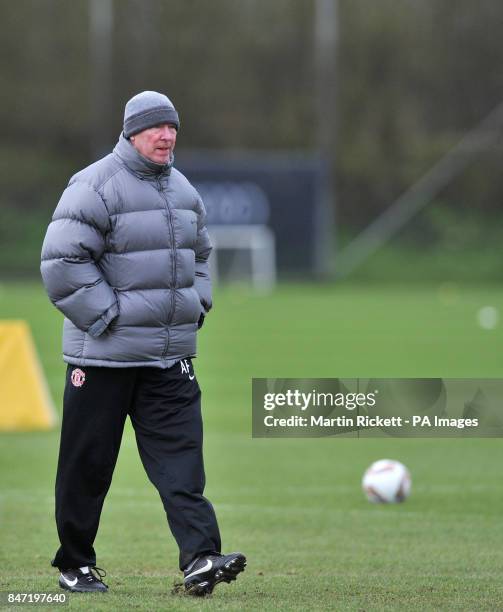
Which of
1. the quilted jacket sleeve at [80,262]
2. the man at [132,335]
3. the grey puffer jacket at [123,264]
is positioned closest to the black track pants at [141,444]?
the man at [132,335]

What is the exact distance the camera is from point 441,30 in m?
40.1

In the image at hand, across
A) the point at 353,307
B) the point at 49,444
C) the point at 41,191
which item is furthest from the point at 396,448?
the point at 41,191

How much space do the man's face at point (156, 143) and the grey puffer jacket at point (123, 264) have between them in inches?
1.3

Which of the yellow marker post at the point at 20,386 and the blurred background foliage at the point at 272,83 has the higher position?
the blurred background foliage at the point at 272,83

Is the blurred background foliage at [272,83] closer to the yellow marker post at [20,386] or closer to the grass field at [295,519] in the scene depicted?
the grass field at [295,519]

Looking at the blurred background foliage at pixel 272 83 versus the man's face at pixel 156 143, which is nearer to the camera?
the man's face at pixel 156 143

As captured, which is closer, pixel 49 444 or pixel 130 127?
pixel 130 127

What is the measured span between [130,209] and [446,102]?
115ft

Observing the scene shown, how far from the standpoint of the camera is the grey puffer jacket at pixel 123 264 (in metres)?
5.52

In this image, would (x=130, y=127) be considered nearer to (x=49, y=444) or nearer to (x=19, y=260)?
(x=49, y=444)

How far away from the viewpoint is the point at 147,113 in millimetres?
5641

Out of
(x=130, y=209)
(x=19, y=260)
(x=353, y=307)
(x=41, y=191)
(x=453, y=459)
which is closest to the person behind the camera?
(x=130, y=209)

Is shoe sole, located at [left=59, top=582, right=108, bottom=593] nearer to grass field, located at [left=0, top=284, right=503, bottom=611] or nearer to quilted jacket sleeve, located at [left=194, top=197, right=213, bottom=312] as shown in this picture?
grass field, located at [left=0, top=284, right=503, bottom=611]

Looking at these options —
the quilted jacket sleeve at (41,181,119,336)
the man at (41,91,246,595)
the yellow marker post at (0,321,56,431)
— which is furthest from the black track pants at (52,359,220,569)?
the yellow marker post at (0,321,56,431)
